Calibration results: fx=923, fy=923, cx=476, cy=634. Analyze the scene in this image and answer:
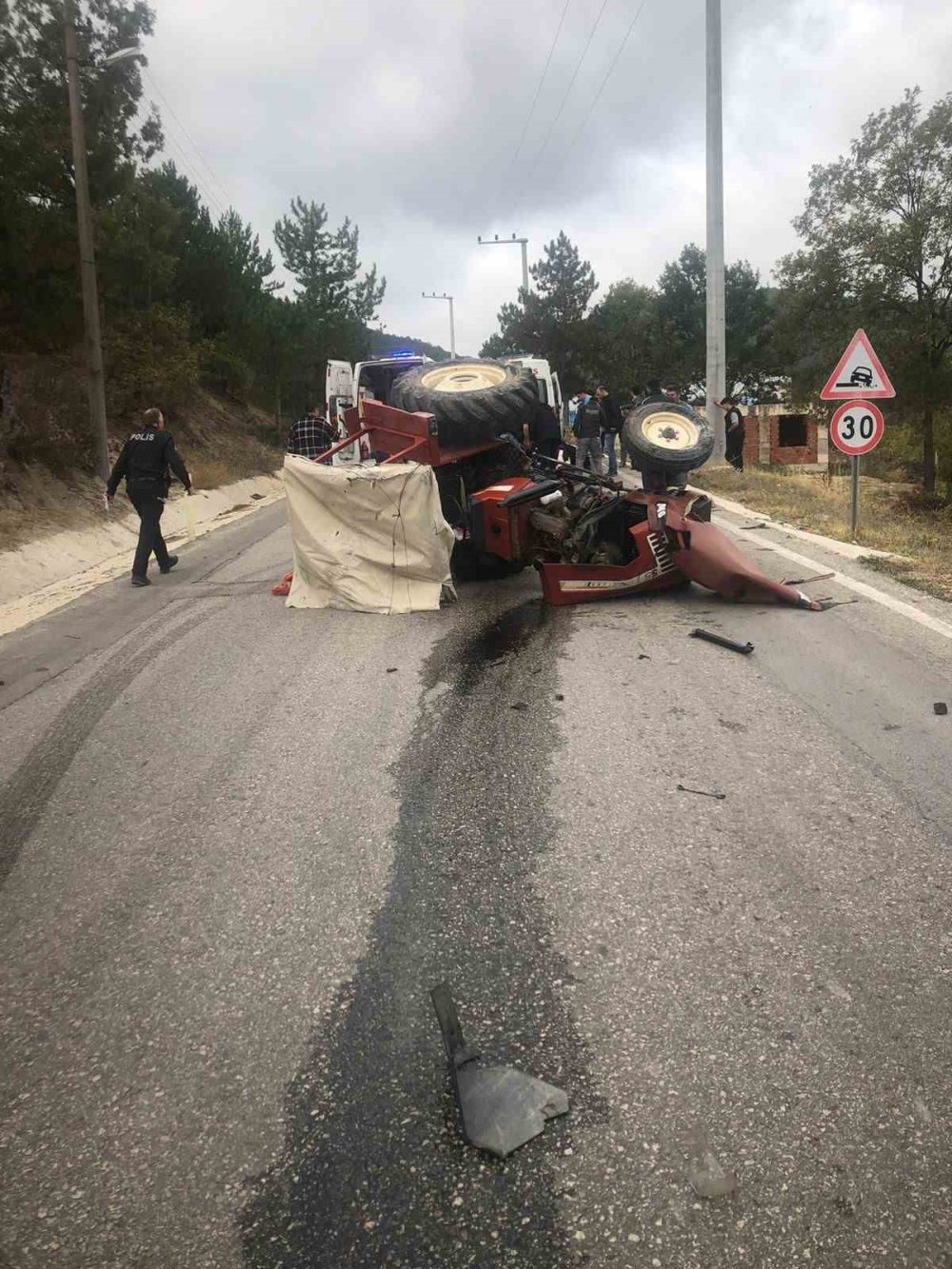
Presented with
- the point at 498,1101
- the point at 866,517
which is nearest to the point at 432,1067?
the point at 498,1101

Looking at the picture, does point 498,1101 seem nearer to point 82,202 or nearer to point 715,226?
point 82,202

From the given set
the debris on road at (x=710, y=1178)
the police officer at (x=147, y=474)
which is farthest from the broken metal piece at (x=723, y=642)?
the police officer at (x=147, y=474)

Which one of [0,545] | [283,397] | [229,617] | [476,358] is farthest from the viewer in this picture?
[283,397]

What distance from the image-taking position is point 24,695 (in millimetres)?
6031

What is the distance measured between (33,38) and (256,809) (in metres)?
18.4

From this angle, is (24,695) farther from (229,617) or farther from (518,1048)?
(518,1048)

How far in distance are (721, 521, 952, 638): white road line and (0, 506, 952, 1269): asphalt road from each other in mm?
1252

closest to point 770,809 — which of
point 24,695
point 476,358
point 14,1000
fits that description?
point 14,1000

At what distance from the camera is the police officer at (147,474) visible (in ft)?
32.8

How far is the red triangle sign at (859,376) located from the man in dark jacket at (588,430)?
5633mm

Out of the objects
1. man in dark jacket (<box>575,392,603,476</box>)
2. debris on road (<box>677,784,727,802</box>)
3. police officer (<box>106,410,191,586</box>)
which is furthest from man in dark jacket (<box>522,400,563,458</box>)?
debris on road (<box>677,784,727,802</box>)

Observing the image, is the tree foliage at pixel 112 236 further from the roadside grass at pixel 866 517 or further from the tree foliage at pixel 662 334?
the tree foliage at pixel 662 334

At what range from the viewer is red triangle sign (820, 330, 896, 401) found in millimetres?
10312

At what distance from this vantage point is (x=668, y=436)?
827cm
